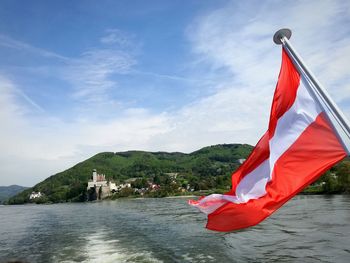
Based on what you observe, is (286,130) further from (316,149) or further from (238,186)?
(238,186)

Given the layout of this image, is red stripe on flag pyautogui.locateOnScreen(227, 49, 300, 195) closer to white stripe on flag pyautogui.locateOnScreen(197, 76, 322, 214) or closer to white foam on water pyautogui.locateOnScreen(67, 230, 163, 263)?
white stripe on flag pyautogui.locateOnScreen(197, 76, 322, 214)

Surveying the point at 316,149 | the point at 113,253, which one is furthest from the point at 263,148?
the point at 113,253

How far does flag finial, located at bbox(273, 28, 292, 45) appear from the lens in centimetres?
738

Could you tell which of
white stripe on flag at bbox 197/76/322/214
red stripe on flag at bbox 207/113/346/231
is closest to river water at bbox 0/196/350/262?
white stripe on flag at bbox 197/76/322/214

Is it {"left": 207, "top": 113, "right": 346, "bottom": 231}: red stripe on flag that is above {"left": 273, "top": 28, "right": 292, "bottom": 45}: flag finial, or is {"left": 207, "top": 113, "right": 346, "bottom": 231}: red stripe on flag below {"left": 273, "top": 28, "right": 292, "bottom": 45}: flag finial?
below

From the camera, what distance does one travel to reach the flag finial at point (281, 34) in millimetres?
7383

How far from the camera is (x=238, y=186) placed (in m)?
7.82

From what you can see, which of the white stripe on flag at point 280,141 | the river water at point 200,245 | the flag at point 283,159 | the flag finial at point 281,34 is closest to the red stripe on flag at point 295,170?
the flag at point 283,159

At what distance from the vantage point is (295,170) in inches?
270

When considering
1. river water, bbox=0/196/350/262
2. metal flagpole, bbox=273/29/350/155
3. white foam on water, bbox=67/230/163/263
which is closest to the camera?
metal flagpole, bbox=273/29/350/155

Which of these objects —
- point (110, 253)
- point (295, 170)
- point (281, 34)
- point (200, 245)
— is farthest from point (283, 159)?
point (110, 253)

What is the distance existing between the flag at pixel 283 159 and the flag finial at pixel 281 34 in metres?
0.29

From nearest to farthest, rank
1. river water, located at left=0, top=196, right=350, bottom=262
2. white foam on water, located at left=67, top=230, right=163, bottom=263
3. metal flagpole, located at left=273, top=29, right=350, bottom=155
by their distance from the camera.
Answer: metal flagpole, located at left=273, top=29, right=350, bottom=155 < river water, located at left=0, top=196, right=350, bottom=262 < white foam on water, located at left=67, top=230, right=163, bottom=263

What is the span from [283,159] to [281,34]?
7.77ft
